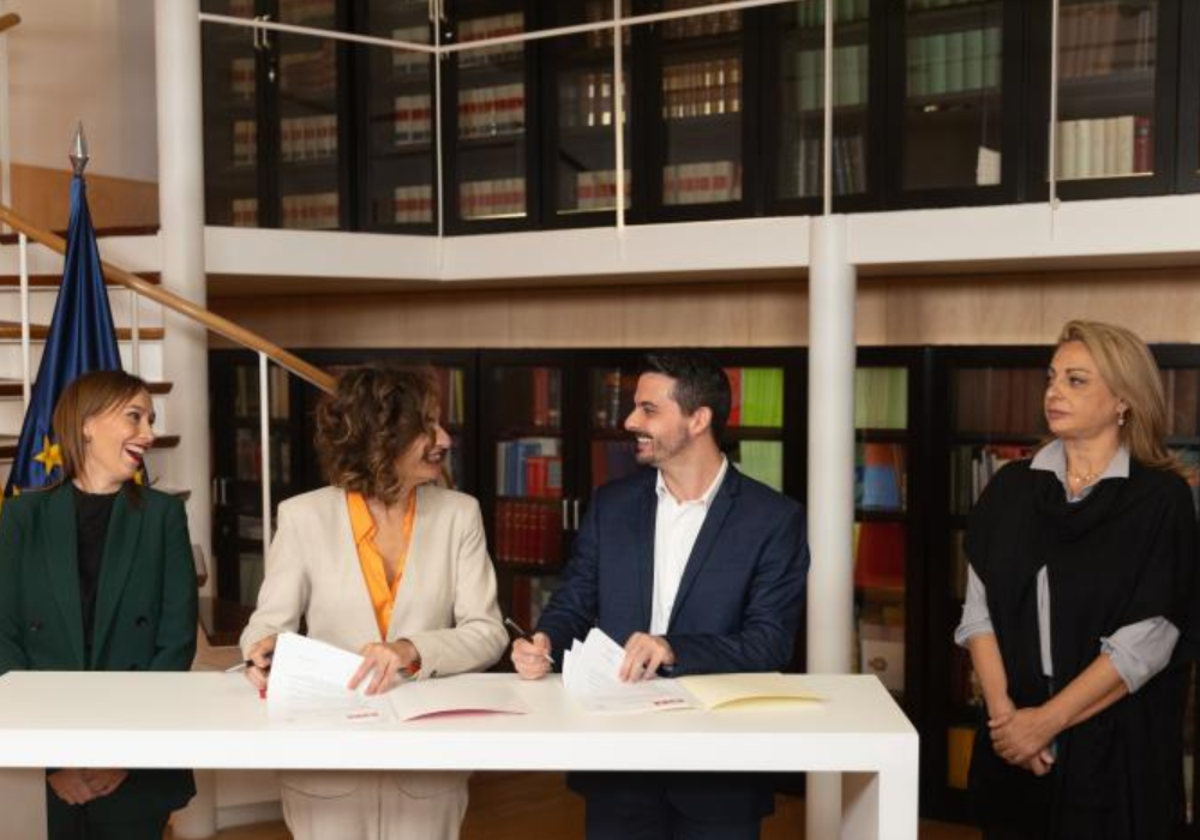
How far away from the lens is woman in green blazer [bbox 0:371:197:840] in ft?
9.91

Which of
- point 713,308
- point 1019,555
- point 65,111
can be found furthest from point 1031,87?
point 65,111

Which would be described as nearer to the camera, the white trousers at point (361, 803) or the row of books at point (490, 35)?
the white trousers at point (361, 803)

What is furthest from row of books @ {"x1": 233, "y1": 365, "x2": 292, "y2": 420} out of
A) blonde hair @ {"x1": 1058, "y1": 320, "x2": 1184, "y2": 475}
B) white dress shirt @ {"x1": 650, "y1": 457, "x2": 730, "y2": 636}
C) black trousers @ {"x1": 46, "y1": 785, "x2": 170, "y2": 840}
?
blonde hair @ {"x1": 1058, "y1": 320, "x2": 1184, "y2": 475}

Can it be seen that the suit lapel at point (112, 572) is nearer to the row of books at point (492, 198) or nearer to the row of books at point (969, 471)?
the row of books at point (492, 198)

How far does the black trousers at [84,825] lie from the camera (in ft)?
9.87

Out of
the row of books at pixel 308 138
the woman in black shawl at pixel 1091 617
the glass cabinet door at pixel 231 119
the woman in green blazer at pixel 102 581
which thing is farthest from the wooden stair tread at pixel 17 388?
the woman in black shawl at pixel 1091 617

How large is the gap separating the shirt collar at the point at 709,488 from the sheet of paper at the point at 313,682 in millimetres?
731

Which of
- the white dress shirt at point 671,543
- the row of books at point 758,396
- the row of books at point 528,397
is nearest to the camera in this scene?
the white dress shirt at point 671,543

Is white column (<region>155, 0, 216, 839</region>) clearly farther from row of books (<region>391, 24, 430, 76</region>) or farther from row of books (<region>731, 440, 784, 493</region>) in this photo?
row of books (<region>731, 440, 784, 493</region>)

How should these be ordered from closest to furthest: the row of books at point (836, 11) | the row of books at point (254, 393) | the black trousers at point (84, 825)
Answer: the black trousers at point (84, 825) < the row of books at point (836, 11) < the row of books at point (254, 393)

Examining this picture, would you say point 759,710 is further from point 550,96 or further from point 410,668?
point 550,96

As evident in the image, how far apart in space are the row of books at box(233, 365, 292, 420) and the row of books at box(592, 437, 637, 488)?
5.52 ft

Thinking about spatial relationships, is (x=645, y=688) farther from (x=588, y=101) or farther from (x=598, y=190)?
(x=588, y=101)

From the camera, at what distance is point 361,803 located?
266 centimetres
